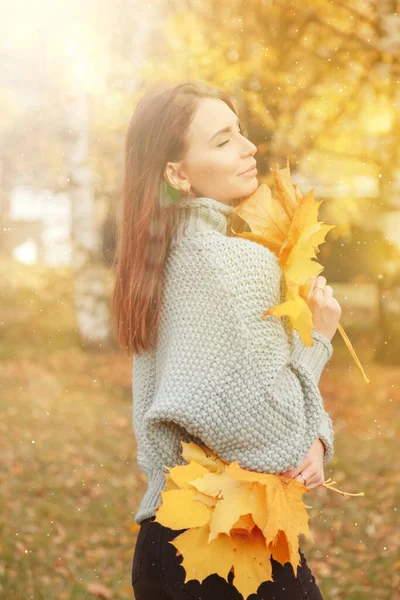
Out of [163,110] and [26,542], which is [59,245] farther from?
[163,110]

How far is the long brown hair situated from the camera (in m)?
1.54

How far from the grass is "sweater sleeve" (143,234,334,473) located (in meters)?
1.45

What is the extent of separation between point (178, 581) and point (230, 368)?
1.37ft

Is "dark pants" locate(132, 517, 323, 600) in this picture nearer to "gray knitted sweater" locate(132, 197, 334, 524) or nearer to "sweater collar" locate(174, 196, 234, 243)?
"gray knitted sweater" locate(132, 197, 334, 524)

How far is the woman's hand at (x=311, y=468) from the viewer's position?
1.43 meters

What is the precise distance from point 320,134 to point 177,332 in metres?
4.24

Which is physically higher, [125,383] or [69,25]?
[69,25]

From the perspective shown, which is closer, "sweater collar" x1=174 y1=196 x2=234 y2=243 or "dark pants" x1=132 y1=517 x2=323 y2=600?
"dark pants" x1=132 y1=517 x2=323 y2=600

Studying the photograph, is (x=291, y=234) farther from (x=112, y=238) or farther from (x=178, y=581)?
(x=112, y=238)

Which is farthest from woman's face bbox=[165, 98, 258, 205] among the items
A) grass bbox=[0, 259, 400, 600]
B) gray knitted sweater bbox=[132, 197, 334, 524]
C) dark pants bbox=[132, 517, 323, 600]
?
grass bbox=[0, 259, 400, 600]

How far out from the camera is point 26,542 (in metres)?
4.05

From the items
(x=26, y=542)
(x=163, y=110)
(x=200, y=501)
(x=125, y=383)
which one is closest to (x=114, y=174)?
(x=125, y=383)

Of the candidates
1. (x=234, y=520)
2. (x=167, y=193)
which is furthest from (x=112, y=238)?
(x=234, y=520)

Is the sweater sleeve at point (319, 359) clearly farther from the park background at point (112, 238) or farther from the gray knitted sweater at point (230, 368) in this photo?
the park background at point (112, 238)
